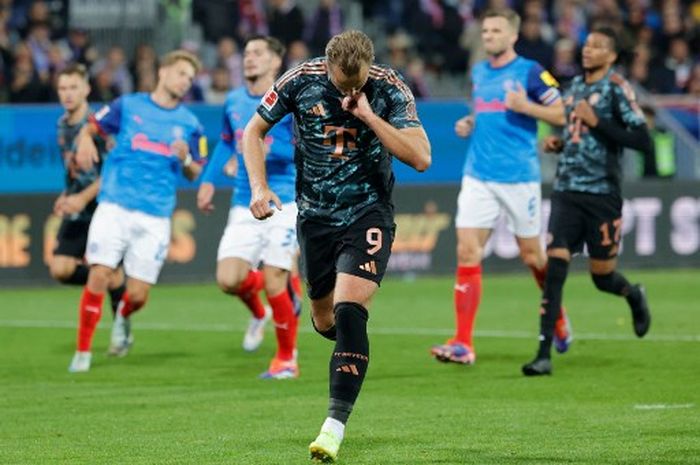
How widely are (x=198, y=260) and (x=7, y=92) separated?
383cm

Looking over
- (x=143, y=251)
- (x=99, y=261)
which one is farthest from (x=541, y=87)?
(x=99, y=261)

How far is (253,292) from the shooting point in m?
13.9

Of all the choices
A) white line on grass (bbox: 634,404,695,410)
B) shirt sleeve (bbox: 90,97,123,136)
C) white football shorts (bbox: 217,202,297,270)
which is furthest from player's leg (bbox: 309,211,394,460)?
shirt sleeve (bbox: 90,97,123,136)

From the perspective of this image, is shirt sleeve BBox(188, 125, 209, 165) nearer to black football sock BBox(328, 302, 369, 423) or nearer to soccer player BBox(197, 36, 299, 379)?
soccer player BBox(197, 36, 299, 379)

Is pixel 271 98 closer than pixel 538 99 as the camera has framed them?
Yes

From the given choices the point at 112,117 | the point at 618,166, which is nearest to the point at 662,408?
the point at 618,166

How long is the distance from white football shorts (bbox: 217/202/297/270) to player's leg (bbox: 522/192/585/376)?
6.39 feet

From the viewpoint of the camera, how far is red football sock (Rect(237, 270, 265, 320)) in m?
13.7

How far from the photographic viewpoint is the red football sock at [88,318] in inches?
501

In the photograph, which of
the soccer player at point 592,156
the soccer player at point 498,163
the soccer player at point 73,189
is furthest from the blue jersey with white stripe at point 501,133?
the soccer player at point 73,189

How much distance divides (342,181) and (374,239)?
1.17 ft

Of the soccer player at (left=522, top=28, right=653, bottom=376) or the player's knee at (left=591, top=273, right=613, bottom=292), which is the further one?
the player's knee at (left=591, top=273, right=613, bottom=292)

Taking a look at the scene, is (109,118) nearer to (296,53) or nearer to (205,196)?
(205,196)

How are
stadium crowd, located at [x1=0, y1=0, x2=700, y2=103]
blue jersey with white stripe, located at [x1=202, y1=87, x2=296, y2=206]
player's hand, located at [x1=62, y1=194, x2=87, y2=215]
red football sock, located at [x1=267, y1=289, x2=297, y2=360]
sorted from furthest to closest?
stadium crowd, located at [x1=0, y1=0, x2=700, y2=103], player's hand, located at [x1=62, y1=194, x2=87, y2=215], blue jersey with white stripe, located at [x1=202, y1=87, x2=296, y2=206], red football sock, located at [x1=267, y1=289, x2=297, y2=360]
